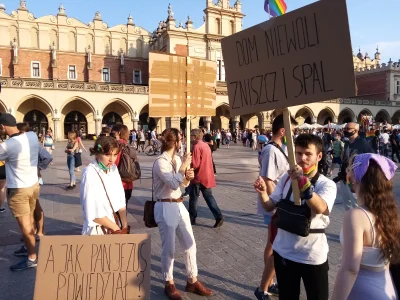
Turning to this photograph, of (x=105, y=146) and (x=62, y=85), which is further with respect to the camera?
(x=62, y=85)

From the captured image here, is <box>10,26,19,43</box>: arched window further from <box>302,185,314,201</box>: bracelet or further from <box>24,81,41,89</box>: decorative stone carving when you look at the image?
<box>302,185,314,201</box>: bracelet

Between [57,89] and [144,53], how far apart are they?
53.3 feet

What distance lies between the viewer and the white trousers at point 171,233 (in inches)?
120

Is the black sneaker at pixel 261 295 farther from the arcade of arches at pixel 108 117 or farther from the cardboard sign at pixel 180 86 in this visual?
the arcade of arches at pixel 108 117

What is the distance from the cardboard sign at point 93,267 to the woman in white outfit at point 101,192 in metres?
0.31

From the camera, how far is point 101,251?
235 centimetres

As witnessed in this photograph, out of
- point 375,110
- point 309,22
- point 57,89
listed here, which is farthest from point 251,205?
point 375,110

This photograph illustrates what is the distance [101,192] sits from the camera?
8.77 feet

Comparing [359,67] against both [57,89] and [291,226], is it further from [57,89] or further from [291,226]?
[291,226]

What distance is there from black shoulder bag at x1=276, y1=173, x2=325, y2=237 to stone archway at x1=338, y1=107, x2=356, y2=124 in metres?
41.6

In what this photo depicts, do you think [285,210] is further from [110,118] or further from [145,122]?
[145,122]

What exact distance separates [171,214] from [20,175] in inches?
77.9

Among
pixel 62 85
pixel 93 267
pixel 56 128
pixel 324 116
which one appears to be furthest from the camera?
pixel 324 116

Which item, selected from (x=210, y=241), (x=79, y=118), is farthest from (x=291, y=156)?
(x=79, y=118)
